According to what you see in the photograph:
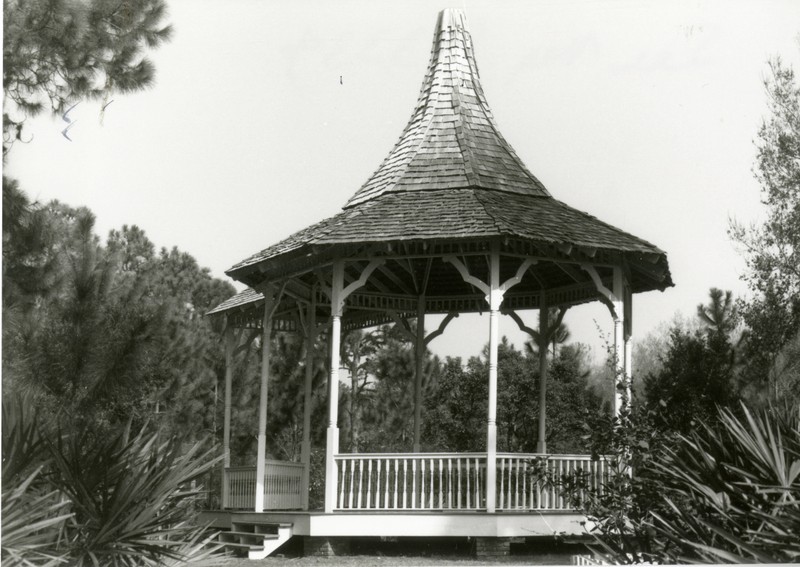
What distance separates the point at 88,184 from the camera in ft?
60.2

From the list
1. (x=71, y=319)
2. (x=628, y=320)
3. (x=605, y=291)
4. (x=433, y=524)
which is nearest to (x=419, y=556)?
(x=433, y=524)

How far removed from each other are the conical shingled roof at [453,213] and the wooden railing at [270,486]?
325 centimetres

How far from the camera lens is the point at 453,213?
17781 mm

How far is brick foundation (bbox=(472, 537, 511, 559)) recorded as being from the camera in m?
16.6

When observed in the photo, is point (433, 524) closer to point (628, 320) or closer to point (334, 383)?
point (334, 383)

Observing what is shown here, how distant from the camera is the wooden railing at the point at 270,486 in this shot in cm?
2002

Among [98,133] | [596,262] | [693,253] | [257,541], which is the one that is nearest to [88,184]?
[98,133]

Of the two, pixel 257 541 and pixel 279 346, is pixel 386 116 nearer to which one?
pixel 257 541

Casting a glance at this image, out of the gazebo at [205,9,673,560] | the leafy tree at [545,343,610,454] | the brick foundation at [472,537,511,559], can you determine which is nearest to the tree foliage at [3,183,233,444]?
the gazebo at [205,9,673,560]

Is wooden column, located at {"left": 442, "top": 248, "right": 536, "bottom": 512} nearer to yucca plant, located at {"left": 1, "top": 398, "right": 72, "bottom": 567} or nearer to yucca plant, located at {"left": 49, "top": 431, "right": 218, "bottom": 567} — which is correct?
yucca plant, located at {"left": 49, "top": 431, "right": 218, "bottom": 567}

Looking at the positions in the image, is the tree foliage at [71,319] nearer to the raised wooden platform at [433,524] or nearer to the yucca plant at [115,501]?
the yucca plant at [115,501]

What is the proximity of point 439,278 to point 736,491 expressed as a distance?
512 inches

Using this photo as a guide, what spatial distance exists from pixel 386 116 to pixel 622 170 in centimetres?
434

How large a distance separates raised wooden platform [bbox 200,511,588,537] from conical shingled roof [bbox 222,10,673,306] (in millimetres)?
3814
